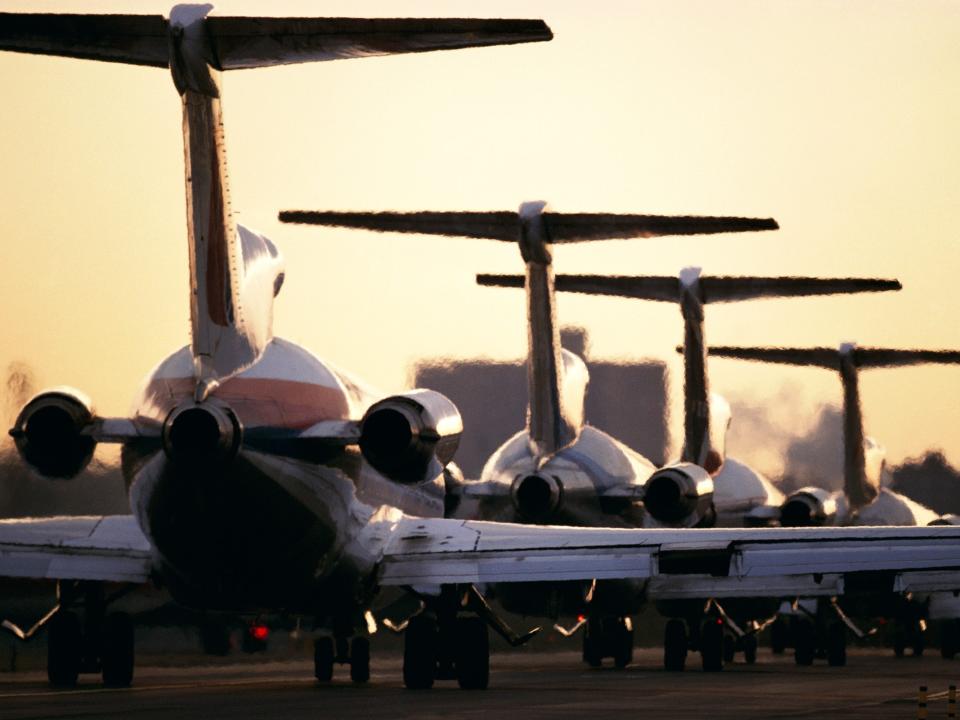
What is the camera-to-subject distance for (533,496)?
118 ft

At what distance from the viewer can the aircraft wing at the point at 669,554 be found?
24844 mm

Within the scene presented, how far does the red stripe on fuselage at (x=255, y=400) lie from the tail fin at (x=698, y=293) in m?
15.7

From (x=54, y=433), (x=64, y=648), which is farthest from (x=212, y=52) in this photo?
(x=64, y=648)

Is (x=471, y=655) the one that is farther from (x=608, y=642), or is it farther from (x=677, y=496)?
(x=608, y=642)

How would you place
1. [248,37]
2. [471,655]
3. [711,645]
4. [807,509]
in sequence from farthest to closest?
[807,509], [711,645], [471,655], [248,37]

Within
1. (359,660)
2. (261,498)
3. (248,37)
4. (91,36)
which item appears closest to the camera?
(91,36)

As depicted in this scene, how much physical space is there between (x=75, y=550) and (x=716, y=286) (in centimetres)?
1805

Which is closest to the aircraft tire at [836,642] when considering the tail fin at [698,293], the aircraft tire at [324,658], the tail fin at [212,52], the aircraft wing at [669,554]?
the tail fin at [698,293]

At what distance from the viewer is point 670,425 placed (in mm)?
58031

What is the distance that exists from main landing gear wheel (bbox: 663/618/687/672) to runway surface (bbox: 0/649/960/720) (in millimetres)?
391

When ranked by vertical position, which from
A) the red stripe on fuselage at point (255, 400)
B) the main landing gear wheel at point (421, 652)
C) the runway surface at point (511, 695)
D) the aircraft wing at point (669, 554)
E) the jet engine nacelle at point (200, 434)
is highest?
the red stripe on fuselage at point (255, 400)

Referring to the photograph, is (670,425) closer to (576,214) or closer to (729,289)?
(729,289)

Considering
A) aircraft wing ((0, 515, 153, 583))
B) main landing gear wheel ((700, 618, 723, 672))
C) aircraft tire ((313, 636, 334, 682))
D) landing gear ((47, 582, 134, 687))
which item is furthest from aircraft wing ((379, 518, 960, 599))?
main landing gear wheel ((700, 618, 723, 672))

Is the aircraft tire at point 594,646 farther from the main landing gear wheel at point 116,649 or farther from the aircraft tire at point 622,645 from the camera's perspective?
the main landing gear wheel at point 116,649
